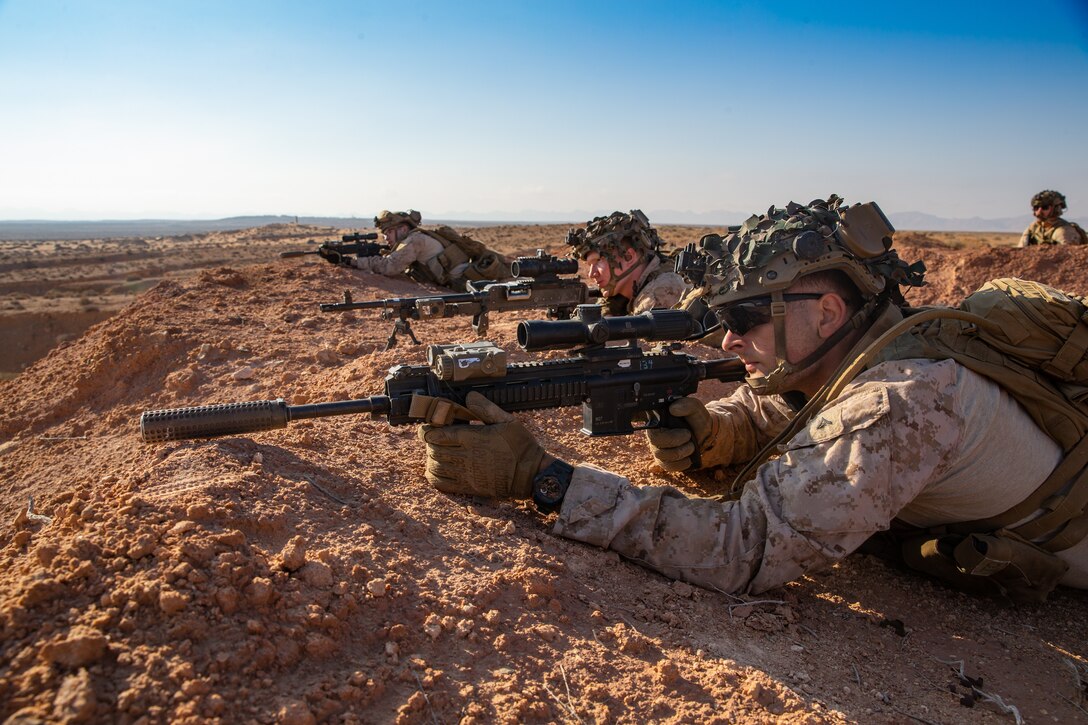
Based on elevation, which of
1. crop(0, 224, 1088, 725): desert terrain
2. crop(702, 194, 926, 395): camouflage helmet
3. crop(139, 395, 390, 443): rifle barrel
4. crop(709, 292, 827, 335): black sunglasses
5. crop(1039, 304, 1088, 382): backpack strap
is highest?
crop(702, 194, 926, 395): camouflage helmet

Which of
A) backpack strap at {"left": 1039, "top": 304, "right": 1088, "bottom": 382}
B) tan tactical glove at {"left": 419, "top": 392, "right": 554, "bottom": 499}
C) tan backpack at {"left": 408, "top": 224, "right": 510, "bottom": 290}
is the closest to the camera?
backpack strap at {"left": 1039, "top": 304, "right": 1088, "bottom": 382}

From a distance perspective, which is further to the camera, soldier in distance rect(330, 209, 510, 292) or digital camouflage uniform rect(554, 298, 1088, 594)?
soldier in distance rect(330, 209, 510, 292)

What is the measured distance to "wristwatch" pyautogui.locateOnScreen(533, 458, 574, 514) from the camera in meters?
3.13

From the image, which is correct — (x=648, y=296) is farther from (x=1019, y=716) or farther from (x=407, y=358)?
(x=1019, y=716)

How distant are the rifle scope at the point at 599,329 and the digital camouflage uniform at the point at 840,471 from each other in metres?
0.69

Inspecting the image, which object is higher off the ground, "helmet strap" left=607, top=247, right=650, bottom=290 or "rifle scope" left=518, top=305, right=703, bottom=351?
"helmet strap" left=607, top=247, right=650, bottom=290

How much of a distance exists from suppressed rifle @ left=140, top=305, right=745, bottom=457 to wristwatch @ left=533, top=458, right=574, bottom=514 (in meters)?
0.56

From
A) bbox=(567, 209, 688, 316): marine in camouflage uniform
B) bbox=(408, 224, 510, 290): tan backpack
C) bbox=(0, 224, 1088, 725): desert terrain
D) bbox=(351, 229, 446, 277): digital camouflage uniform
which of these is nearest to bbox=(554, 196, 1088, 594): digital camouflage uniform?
bbox=(0, 224, 1088, 725): desert terrain

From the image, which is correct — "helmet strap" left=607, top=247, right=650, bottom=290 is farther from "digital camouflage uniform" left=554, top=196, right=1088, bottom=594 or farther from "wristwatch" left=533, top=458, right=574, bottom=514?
"wristwatch" left=533, top=458, right=574, bottom=514

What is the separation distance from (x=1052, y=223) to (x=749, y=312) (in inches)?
513

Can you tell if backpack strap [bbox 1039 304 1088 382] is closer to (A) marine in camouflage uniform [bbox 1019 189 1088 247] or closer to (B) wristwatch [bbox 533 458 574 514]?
(B) wristwatch [bbox 533 458 574 514]

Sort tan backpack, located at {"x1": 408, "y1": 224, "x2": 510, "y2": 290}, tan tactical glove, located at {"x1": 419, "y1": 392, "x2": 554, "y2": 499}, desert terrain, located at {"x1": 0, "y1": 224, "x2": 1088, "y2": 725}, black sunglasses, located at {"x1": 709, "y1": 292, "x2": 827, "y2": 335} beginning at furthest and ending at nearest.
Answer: tan backpack, located at {"x1": 408, "y1": 224, "x2": 510, "y2": 290}, tan tactical glove, located at {"x1": 419, "y1": 392, "x2": 554, "y2": 499}, black sunglasses, located at {"x1": 709, "y1": 292, "x2": 827, "y2": 335}, desert terrain, located at {"x1": 0, "y1": 224, "x2": 1088, "y2": 725}

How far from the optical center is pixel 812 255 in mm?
3049

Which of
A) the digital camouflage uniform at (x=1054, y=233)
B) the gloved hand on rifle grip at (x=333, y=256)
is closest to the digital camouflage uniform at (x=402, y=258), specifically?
the gloved hand on rifle grip at (x=333, y=256)
